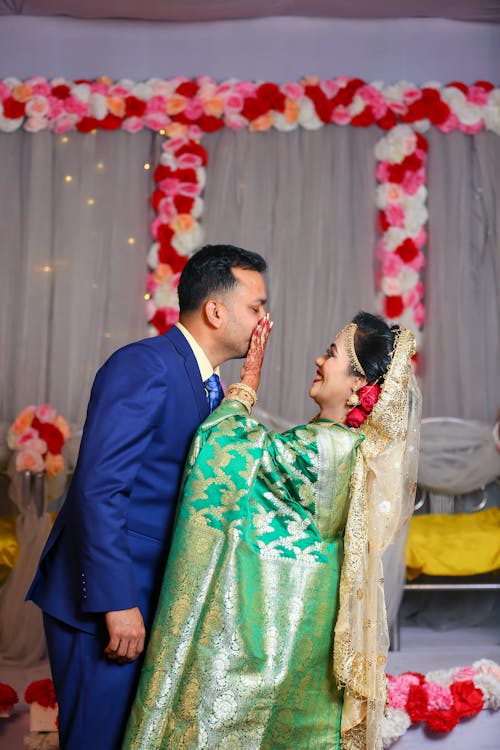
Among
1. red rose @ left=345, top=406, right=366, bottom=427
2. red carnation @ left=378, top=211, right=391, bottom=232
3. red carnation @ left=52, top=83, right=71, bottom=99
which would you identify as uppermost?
red carnation @ left=52, top=83, right=71, bottom=99

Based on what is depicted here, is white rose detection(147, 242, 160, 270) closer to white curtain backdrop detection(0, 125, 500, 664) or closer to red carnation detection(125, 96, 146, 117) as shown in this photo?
white curtain backdrop detection(0, 125, 500, 664)

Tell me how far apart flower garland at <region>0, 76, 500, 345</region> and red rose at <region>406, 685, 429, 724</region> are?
2.59m

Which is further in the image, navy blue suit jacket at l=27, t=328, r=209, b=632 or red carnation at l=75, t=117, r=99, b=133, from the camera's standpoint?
red carnation at l=75, t=117, r=99, b=133

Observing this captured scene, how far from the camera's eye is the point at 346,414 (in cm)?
259

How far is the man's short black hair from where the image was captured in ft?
8.34

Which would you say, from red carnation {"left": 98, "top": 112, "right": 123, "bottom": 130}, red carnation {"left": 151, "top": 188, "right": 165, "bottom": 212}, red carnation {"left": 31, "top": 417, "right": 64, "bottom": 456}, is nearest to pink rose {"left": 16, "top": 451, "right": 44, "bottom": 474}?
red carnation {"left": 31, "top": 417, "right": 64, "bottom": 456}

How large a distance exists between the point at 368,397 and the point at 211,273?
0.57m

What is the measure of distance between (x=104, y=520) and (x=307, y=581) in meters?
0.55

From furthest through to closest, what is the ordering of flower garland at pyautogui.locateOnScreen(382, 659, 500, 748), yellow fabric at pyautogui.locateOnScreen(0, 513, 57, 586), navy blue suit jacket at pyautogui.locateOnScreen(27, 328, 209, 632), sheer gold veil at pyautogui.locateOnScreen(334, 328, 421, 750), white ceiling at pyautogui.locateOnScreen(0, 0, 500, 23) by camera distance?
white ceiling at pyautogui.locateOnScreen(0, 0, 500, 23)
yellow fabric at pyautogui.locateOnScreen(0, 513, 57, 586)
flower garland at pyautogui.locateOnScreen(382, 659, 500, 748)
sheer gold veil at pyautogui.locateOnScreen(334, 328, 421, 750)
navy blue suit jacket at pyautogui.locateOnScreen(27, 328, 209, 632)

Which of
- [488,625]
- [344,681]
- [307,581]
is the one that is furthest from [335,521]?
[488,625]

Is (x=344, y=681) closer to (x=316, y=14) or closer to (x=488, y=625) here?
(x=488, y=625)

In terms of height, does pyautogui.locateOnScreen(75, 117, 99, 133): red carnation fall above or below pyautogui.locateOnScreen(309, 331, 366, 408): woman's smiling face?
above

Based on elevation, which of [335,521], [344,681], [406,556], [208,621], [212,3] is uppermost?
[212,3]

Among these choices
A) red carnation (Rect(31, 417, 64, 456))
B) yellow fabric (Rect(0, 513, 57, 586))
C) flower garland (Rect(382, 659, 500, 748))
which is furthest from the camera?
red carnation (Rect(31, 417, 64, 456))
